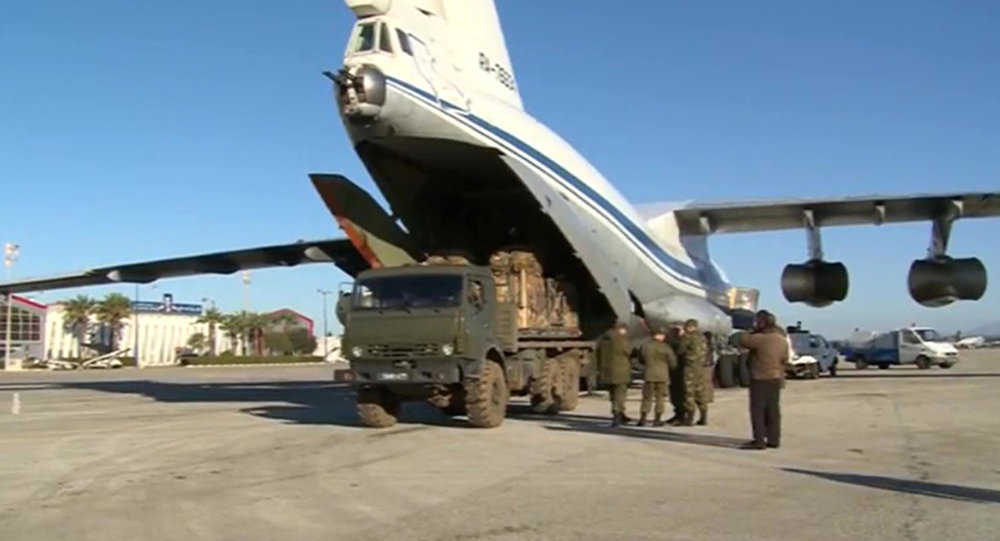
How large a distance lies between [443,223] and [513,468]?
10015 millimetres

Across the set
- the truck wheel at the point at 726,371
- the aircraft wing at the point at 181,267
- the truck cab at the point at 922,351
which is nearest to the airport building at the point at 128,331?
the aircraft wing at the point at 181,267

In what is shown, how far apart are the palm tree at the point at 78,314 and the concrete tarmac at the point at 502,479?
258ft

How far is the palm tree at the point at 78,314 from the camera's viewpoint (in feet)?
293

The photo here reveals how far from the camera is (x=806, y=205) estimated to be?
24.5 meters

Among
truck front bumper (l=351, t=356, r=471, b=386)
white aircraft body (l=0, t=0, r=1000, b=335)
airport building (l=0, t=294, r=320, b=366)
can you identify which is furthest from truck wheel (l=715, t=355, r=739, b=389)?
airport building (l=0, t=294, r=320, b=366)

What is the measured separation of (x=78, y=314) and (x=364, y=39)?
272 ft

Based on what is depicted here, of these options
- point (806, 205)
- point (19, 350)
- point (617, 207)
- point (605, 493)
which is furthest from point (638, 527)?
point (19, 350)

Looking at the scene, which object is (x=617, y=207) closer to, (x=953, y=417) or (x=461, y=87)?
(x=461, y=87)

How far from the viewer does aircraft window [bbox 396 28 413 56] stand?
50.5 feet

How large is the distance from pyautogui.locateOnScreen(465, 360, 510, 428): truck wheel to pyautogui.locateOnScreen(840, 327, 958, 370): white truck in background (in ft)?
103

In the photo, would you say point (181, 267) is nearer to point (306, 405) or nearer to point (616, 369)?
point (306, 405)

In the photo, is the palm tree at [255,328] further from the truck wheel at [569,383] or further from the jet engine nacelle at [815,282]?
the truck wheel at [569,383]

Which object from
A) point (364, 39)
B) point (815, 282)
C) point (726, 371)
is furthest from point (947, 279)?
point (364, 39)

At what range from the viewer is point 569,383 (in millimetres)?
17469
